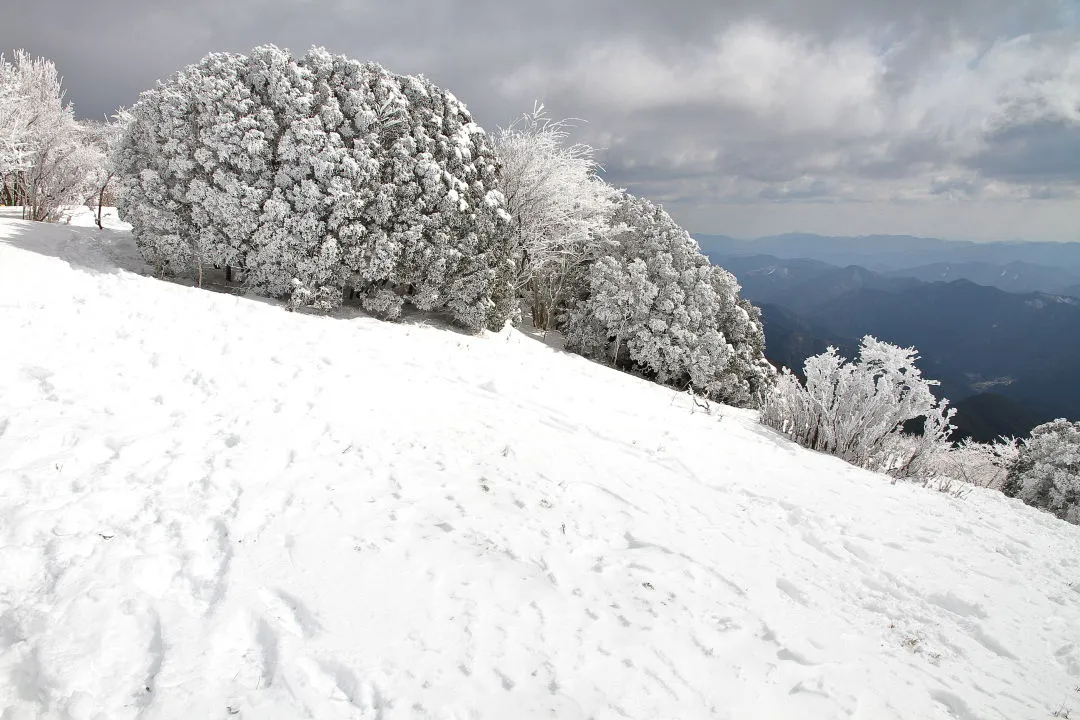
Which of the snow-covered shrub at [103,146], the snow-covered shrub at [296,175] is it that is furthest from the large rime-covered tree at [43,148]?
the snow-covered shrub at [296,175]

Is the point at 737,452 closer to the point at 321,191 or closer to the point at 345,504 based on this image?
the point at 345,504

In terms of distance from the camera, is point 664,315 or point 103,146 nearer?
point 664,315

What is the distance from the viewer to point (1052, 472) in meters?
12.2

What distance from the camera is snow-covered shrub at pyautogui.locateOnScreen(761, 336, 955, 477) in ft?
29.1

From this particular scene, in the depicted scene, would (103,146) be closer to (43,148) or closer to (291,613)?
(43,148)

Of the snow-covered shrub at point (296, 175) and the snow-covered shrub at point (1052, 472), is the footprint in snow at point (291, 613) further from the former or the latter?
the snow-covered shrub at point (1052, 472)

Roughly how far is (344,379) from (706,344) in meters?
12.4

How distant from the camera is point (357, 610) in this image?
3.35m

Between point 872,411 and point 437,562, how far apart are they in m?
8.45

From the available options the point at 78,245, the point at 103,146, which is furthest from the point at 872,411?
the point at 103,146

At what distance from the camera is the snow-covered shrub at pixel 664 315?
639 inches

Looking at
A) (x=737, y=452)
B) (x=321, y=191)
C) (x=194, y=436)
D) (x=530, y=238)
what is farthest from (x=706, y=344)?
(x=194, y=436)

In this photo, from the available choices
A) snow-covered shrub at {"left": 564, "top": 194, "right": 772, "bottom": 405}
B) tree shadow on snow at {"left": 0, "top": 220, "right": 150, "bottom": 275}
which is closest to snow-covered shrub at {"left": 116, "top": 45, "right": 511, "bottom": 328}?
tree shadow on snow at {"left": 0, "top": 220, "right": 150, "bottom": 275}

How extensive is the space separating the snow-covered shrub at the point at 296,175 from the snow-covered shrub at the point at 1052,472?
601 inches
